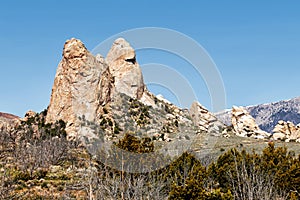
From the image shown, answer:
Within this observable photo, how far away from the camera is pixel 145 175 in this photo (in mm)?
25266

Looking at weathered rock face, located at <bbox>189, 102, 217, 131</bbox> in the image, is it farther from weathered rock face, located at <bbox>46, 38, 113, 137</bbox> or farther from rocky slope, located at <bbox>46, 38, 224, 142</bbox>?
weathered rock face, located at <bbox>46, 38, 113, 137</bbox>

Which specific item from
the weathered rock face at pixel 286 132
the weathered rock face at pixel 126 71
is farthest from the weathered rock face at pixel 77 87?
the weathered rock face at pixel 286 132

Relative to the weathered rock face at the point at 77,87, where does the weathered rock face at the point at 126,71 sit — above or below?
above

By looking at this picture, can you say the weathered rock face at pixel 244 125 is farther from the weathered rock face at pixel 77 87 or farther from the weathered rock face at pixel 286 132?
the weathered rock face at pixel 77 87

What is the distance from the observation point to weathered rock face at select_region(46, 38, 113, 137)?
182 feet

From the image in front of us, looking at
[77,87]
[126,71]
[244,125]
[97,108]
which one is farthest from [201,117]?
[77,87]

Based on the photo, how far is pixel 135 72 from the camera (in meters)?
75.9

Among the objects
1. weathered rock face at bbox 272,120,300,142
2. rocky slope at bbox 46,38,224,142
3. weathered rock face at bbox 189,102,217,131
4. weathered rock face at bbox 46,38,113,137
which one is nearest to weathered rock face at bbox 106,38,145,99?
rocky slope at bbox 46,38,224,142

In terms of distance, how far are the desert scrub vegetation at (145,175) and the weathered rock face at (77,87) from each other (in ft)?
30.1

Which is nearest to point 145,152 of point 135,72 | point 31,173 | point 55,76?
point 31,173

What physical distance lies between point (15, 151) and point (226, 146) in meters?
22.4

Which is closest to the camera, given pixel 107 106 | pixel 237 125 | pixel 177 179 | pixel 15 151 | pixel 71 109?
pixel 177 179

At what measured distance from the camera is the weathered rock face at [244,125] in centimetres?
5987

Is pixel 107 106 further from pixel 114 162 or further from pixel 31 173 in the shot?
pixel 114 162
